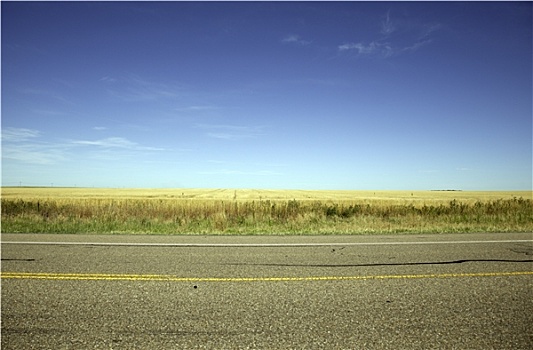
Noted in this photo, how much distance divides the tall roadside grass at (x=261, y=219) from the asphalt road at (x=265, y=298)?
13.9 feet

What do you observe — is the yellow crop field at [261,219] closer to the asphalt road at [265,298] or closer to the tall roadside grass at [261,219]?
the tall roadside grass at [261,219]

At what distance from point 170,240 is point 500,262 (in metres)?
8.64

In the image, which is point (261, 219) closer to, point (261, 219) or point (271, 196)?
point (261, 219)

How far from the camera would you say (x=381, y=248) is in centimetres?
821

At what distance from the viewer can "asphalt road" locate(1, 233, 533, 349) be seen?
3.46m

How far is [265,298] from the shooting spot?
14.9ft

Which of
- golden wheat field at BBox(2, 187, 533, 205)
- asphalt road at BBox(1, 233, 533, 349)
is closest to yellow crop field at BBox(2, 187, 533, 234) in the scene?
asphalt road at BBox(1, 233, 533, 349)

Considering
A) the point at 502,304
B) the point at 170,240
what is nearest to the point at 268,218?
the point at 170,240

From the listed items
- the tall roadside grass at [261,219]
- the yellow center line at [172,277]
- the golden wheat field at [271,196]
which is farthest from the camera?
the golden wheat field at [271,196]

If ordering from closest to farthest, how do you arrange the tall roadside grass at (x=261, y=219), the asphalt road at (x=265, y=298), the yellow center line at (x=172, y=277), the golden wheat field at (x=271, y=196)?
1. the asphalt road at (x=265, y=298)
2. the yellow center line at (x=172, y=277)
3. the tall roadside grass at (x=261, y=219)
4. the golden wheat field at (x=271, y=196)

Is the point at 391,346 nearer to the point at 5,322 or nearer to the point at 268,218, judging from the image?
the point at 5,322

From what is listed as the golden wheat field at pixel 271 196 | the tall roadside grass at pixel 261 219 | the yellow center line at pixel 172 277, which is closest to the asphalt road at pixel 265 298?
the yellow center line at pixel 172 277

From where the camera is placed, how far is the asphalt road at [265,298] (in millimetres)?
3463

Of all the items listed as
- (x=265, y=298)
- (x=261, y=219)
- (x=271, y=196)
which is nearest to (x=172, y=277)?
(x=265, y=298)
